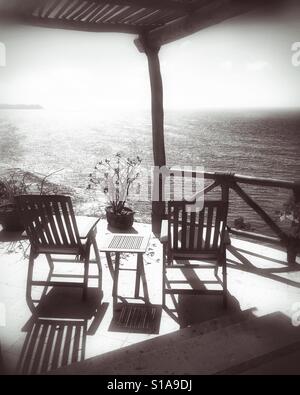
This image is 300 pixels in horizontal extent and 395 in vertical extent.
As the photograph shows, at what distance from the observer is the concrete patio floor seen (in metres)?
2.37

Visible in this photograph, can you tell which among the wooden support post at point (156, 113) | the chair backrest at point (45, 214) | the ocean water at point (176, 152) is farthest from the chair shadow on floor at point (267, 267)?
the ocean water at point (176, 152)

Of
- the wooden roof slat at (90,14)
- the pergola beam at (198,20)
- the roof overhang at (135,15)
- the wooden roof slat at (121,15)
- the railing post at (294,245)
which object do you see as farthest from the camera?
the railing post at (294,245)

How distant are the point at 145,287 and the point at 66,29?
2954 mm

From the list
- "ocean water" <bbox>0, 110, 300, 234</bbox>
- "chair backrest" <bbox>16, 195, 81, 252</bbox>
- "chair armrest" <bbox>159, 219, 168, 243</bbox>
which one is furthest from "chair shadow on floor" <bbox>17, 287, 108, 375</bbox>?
"ocean water" <bbox>0, 110, 300, 234</bbox>

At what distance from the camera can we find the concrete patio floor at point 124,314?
2.37 metres

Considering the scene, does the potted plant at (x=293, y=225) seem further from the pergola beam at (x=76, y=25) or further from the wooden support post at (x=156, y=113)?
the pergola beam at (x=76, y=25)

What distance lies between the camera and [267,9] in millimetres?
2672

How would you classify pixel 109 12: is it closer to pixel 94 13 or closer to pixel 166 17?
pixel 94 13

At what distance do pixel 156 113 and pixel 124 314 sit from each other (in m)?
3.01

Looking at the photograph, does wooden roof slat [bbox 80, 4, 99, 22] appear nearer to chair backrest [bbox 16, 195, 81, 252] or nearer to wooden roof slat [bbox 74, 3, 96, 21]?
wooden roof slat [bbox 74, 3, 96, 21]

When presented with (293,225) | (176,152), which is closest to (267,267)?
(293,225)

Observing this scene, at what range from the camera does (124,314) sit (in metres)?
3.07
